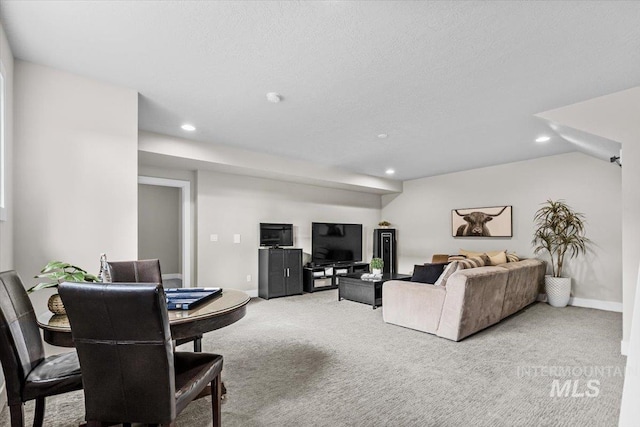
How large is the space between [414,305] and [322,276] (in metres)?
2.89

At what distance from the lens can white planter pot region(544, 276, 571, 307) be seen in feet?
16.7

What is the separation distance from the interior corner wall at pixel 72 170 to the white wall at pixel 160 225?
512 cm

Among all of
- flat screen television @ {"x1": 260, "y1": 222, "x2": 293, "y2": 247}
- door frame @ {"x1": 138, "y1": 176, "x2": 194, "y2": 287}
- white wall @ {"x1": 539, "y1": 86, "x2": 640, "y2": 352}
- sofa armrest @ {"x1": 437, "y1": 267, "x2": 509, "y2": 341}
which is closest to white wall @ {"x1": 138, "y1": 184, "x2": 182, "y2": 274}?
door frame @ {"x1": 138, "y1": 176, "x2": 194, "y2": 287}

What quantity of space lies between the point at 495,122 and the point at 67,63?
4390mm

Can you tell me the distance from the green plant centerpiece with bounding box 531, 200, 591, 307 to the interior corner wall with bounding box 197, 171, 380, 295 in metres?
4.04

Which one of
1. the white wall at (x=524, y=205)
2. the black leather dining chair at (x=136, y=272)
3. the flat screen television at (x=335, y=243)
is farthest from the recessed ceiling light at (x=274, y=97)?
the white wall at (x=524, y=205)

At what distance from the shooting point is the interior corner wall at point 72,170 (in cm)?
266

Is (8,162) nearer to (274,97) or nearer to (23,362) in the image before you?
(23,362)

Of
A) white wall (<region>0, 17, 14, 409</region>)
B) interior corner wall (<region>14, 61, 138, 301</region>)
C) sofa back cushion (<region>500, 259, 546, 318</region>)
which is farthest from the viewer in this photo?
sofa back cushion (<region>500, 259, 546, 318</region>)

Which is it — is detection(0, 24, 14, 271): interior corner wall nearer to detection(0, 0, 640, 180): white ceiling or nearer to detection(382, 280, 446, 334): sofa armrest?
detection(0, 0, 640, 180): white ceiling

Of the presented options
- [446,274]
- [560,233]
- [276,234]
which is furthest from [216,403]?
[560,233]

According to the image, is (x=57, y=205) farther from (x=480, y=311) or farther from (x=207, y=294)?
(x=480, y=311)

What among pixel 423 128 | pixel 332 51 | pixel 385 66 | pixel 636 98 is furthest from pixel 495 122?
pixel 332 51

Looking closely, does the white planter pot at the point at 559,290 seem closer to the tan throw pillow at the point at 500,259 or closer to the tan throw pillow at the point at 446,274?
the tan throw pillow at the point at 500,259
